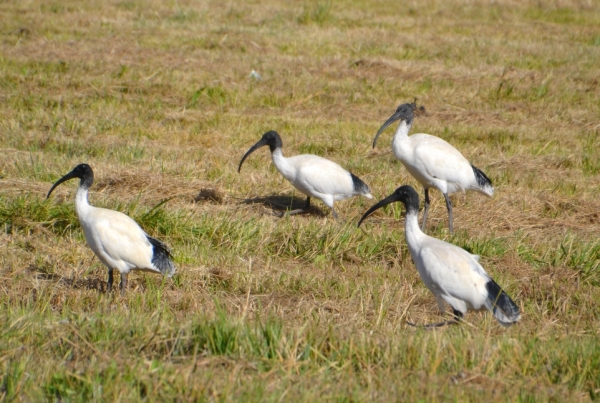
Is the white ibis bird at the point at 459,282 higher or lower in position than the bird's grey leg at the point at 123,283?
higher

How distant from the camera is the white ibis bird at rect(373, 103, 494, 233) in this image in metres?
8.09

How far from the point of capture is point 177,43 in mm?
15078

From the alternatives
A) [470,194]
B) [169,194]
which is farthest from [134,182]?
[470,194]

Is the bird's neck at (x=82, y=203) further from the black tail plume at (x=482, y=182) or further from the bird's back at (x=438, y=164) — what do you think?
the black tail plume at (x=482, y=182)

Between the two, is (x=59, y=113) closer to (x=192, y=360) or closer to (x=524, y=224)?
(x=524, y=224)

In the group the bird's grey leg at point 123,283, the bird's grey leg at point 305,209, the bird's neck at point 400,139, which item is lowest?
the bird's grey leg at point 305,209

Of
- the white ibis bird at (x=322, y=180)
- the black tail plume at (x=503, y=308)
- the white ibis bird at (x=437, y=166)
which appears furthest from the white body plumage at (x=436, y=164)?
the black tail plume at (x=503, y=308)

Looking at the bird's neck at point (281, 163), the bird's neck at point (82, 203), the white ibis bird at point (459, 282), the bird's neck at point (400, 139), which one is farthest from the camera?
the bird's neck at point (281, 163)

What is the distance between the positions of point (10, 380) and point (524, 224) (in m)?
5.26

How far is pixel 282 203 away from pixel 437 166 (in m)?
1.58

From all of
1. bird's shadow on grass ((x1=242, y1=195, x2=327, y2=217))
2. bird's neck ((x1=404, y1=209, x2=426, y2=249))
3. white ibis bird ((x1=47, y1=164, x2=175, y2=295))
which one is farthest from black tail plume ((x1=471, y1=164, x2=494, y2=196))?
white ibis bird ((x1=47, y1=164, x2=175, y2=295))

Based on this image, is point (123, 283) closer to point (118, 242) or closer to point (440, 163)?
point (118, 242)

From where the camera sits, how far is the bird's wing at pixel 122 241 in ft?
18.7

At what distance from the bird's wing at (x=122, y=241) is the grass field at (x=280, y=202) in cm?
25
